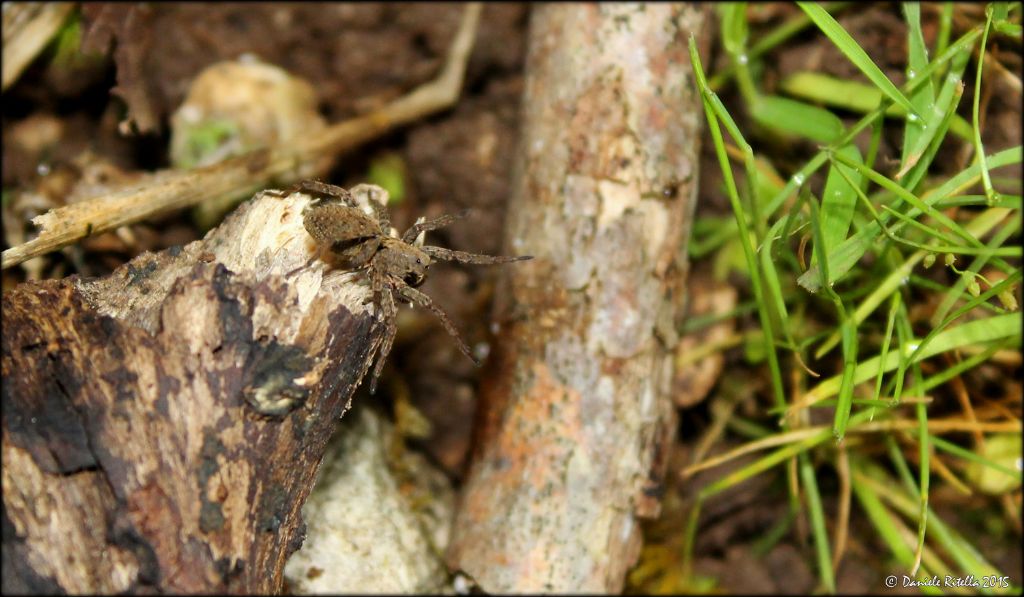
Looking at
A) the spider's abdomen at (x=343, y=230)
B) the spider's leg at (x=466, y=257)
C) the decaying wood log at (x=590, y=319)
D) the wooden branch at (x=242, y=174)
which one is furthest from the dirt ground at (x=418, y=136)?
the spider's abdomen at (x=343, y=230)

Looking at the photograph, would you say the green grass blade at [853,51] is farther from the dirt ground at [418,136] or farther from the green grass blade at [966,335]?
the dirt ground at [418,136]

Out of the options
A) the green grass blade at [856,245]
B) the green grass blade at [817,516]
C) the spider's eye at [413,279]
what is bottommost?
the green grass blade at [817,516]

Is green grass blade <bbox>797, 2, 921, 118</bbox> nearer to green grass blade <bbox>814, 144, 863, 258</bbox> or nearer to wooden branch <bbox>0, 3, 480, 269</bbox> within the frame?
green grass blade <bbox>814, 144, 863, 258</bbox>

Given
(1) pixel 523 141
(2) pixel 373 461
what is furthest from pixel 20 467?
(1) pixel 523 141

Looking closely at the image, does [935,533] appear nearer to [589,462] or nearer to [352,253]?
[589,462]

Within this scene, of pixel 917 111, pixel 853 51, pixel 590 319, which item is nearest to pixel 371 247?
pixel 590 319

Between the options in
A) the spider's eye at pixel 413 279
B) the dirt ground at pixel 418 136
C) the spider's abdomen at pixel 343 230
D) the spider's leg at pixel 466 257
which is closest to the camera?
the spider's abdomen at pixel 343 230

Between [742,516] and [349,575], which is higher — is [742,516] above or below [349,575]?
below
